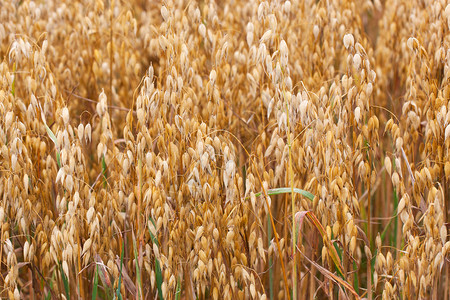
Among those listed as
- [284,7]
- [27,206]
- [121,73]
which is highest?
[284,7]

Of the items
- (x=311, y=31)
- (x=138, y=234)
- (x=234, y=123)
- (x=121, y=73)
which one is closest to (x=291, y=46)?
(x=311, y=31)

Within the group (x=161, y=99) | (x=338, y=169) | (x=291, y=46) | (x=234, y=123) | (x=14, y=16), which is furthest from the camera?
(x=14, y=16)

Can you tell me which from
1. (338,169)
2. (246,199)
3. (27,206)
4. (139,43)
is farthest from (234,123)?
(139,43)

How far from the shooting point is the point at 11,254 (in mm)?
1520

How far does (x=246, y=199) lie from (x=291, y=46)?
955 mm

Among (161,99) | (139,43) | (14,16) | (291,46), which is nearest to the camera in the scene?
(161,99)

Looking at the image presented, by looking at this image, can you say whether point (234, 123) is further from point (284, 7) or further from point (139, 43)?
point (139, 43)

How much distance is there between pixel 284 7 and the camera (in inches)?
80.1

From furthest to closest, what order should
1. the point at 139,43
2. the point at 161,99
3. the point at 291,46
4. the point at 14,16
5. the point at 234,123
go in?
Result: the point at 139,43 < the point at 14,16 < the point at 291,46 < the point at 234,123 < the point at 161,99

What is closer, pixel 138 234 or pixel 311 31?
pixel 138 234

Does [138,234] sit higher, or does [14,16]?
[14,16]

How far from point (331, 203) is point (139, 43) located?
1.85 meters

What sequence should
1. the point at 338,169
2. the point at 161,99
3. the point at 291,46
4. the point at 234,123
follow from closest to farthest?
the point at 338,169 → the point at 161,99 → the point at 234,123 → the point at 291,46

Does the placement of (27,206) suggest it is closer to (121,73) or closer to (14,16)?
(121,73)
